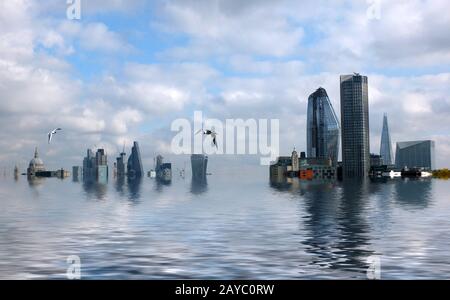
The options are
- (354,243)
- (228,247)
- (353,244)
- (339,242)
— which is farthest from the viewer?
(339,242)

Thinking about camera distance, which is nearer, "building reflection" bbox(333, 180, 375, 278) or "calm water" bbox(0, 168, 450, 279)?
"calm water" bbox(0, 168, 450, 279)

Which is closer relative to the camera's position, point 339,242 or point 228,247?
point 228,247

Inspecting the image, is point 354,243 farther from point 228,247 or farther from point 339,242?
point 228,247

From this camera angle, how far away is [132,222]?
9912 centimetres

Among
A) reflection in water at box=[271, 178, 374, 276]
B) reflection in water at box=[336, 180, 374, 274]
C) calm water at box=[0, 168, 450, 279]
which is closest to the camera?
calm water at box=[0, 168, 450, 279]

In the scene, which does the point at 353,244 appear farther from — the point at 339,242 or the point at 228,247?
the point at 228,247

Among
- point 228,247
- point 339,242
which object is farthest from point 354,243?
point 228,247

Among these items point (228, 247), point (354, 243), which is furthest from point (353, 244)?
point (228, 247)

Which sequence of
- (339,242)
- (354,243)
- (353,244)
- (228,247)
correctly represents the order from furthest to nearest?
(339,242)
(354,243)
(353,244)
(228,247)

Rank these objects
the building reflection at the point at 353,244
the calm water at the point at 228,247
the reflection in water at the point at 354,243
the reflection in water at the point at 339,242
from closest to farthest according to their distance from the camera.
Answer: the calm water at the point at 228,247 → the building reflection at the point at 353,244 → the reflection in water at the point at 354,243 → the reflection in water at the point at 339,242

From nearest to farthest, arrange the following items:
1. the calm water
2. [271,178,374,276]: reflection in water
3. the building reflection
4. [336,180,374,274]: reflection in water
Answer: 1. the calm water
2. the building reflection
3. [336,180,374,274]: reflection in water
4. [271,178,374,276]: reflection in water

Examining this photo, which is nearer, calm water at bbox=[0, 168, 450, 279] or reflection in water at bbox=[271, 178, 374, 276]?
calm water at bbox=[0, 168, 450, 279]

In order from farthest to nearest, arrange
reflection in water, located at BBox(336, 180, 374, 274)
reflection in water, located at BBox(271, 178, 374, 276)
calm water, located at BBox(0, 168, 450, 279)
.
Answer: reflection in water, located at BBox(271, 178, 374, 276), reflection in water, located at BBox(336, 180, 374, 274), calm water, located at BBox(0, 168, 450, 279)
